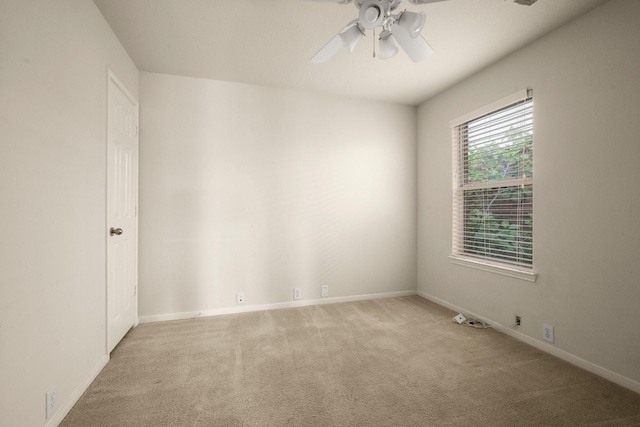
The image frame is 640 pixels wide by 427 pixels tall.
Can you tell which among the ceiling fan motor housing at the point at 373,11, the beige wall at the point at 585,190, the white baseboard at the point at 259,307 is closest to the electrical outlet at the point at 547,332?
the beige wall at the point at 585,190

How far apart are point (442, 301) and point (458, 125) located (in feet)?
6.75

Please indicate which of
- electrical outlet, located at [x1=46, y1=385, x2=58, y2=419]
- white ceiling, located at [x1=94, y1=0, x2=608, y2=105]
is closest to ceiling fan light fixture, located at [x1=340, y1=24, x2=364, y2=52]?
white ceiling, located at [x1=94, y1=0, x2=608, y2=105]

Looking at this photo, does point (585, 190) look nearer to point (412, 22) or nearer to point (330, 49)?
point (412, 22)

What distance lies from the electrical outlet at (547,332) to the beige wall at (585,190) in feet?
0.12

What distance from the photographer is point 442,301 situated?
3488mm

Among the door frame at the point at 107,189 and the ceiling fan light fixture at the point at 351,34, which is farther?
the door frame at the point at 107,189

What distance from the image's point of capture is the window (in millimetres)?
2537

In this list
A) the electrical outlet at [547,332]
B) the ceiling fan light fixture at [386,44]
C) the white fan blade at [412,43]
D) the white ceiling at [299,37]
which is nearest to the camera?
the white fan blade at [412,43]

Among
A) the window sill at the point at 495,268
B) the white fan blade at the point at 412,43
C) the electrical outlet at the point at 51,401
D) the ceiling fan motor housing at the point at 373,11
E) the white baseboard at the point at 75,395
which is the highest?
the ceiling fan motor housing at the point at 373,11

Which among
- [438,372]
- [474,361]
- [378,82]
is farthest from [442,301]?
[378,82]

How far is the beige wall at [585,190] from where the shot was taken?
186cm

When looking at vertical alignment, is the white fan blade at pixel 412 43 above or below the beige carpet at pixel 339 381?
above

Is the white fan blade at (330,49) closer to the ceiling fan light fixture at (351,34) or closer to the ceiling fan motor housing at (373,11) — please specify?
the ceiling fan light fixture at (351,34)

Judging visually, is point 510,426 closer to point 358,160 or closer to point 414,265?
point 414,265
